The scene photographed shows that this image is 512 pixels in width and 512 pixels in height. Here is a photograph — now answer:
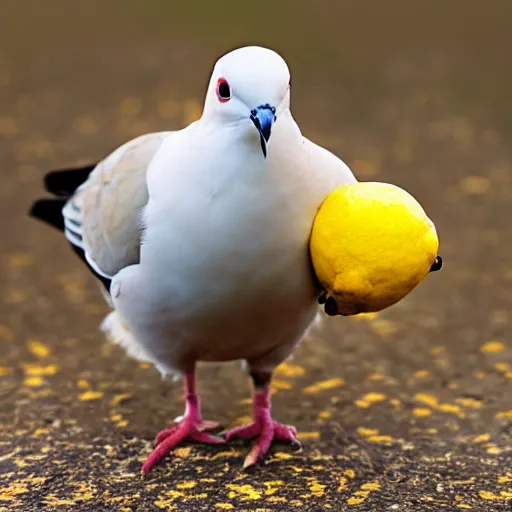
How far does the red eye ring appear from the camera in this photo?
8.83 ft

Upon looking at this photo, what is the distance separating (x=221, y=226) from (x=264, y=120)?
0.36 meters

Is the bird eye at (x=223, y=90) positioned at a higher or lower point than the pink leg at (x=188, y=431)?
higher

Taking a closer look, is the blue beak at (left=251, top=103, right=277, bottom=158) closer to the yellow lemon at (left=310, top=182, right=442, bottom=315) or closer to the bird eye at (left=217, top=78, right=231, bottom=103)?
the bird eye at (left=217, top=78, right=231, bottom=103)

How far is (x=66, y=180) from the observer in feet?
13.0

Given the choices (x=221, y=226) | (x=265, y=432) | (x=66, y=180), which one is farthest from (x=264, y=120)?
(x=66, y=180)

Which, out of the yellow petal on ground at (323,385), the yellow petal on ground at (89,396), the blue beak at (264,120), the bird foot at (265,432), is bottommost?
the yellow petal on ground at (323,385)

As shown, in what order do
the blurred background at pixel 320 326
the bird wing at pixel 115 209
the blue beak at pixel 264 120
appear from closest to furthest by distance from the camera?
the blue beak at pixel 264 120
the bird wing at pixel 115 209
the blurred background at pixel 320 326

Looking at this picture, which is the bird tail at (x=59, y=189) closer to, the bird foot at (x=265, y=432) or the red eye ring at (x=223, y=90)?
the bird foot at (x=265, y=432)

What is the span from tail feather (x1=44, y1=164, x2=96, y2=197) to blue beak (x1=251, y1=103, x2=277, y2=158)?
1.46 meters

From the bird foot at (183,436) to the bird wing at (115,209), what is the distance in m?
0.67

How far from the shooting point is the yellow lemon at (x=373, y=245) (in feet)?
8.84

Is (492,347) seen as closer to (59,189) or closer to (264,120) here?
(59,189)

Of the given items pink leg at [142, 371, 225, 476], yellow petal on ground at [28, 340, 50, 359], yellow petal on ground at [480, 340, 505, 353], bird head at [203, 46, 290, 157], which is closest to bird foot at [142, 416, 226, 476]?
pink leg at [142, 371, 225, 476]

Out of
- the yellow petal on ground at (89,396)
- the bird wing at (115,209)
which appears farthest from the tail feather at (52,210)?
the yellow petal on ground at (89,396)
